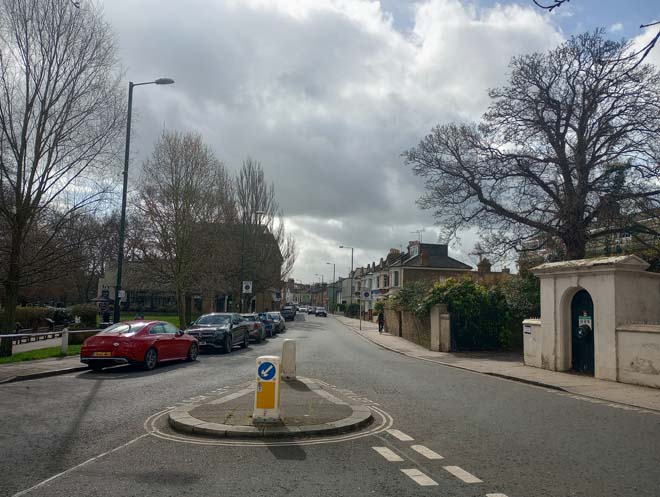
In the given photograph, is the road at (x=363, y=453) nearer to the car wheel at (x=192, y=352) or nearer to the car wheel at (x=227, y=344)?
the car wheel at (x=192, y=352)

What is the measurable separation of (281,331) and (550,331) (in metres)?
26.3

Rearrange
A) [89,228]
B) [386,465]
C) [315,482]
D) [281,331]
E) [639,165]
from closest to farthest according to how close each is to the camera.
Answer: [315,482], [386,465], [89,228], [639,165], [281,331]

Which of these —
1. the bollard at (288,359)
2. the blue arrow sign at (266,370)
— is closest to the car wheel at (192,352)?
the bollard at (288,359)

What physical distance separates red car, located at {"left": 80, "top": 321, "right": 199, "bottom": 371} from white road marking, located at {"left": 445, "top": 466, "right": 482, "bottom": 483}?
10712 mm

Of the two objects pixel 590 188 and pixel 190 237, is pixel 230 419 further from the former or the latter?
pixel 190 237

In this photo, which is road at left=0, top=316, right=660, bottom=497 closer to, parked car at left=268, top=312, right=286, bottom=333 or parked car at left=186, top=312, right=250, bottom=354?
parked car at left=186, top=312, right=250, bottom=354

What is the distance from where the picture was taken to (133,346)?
14.6 meters

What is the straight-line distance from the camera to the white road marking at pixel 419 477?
543 cm

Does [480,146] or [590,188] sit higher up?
[480,146]

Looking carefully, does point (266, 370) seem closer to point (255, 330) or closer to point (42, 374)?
point (42, 374)

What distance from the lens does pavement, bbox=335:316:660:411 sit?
11891 millimetres

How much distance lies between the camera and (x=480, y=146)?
28297 mm

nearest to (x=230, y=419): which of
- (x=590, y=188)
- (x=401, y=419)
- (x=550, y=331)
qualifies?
(x=401, y=419)

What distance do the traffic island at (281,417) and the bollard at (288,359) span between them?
6.27 feet
